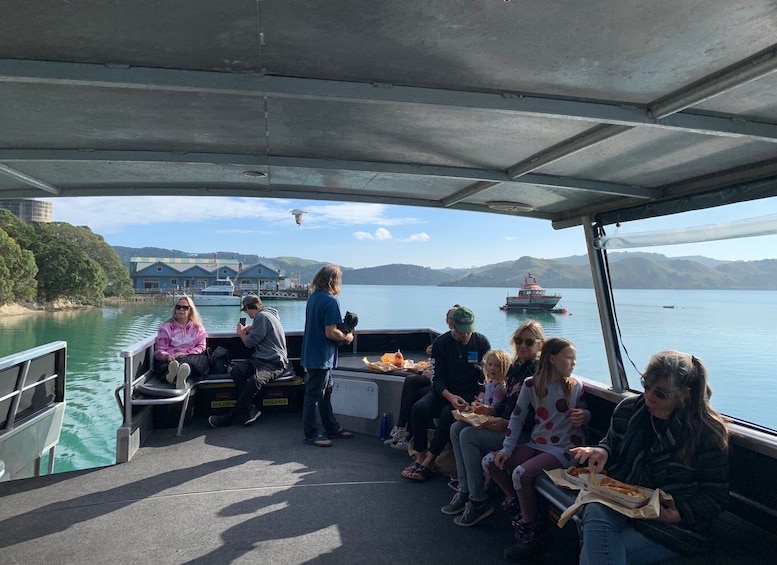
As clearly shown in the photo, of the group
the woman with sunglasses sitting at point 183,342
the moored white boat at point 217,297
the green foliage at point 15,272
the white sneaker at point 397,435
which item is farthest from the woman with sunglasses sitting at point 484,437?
the moored white boat at point 217,297

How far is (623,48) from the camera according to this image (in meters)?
1.77

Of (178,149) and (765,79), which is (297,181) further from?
(765,79)

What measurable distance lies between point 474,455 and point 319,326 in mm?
1838

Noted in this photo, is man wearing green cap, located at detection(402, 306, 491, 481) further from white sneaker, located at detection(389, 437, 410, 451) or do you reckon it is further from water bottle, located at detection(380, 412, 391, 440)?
water bottle, located at detection(380, 412, 391, 440)

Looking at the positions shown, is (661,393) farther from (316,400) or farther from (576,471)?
(316,400)

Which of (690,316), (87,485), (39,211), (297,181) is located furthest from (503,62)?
(39,211)

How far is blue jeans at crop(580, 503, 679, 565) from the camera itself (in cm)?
211

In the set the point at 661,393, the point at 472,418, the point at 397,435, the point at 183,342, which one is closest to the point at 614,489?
the point at 661,393

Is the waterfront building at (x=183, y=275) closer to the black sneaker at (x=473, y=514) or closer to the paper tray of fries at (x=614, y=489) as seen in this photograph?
the black sneaker at (x=473, y=514)

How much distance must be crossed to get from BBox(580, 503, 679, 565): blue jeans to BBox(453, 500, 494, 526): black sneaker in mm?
975

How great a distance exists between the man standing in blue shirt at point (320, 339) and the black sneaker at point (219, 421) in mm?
959

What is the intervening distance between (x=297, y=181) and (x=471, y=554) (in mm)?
2887

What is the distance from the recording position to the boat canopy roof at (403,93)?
162 cm

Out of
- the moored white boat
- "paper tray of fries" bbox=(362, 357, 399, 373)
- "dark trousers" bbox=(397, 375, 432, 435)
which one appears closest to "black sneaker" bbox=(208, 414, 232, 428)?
"paper tray of fries" bbox=(362, 357, 399, 373)
